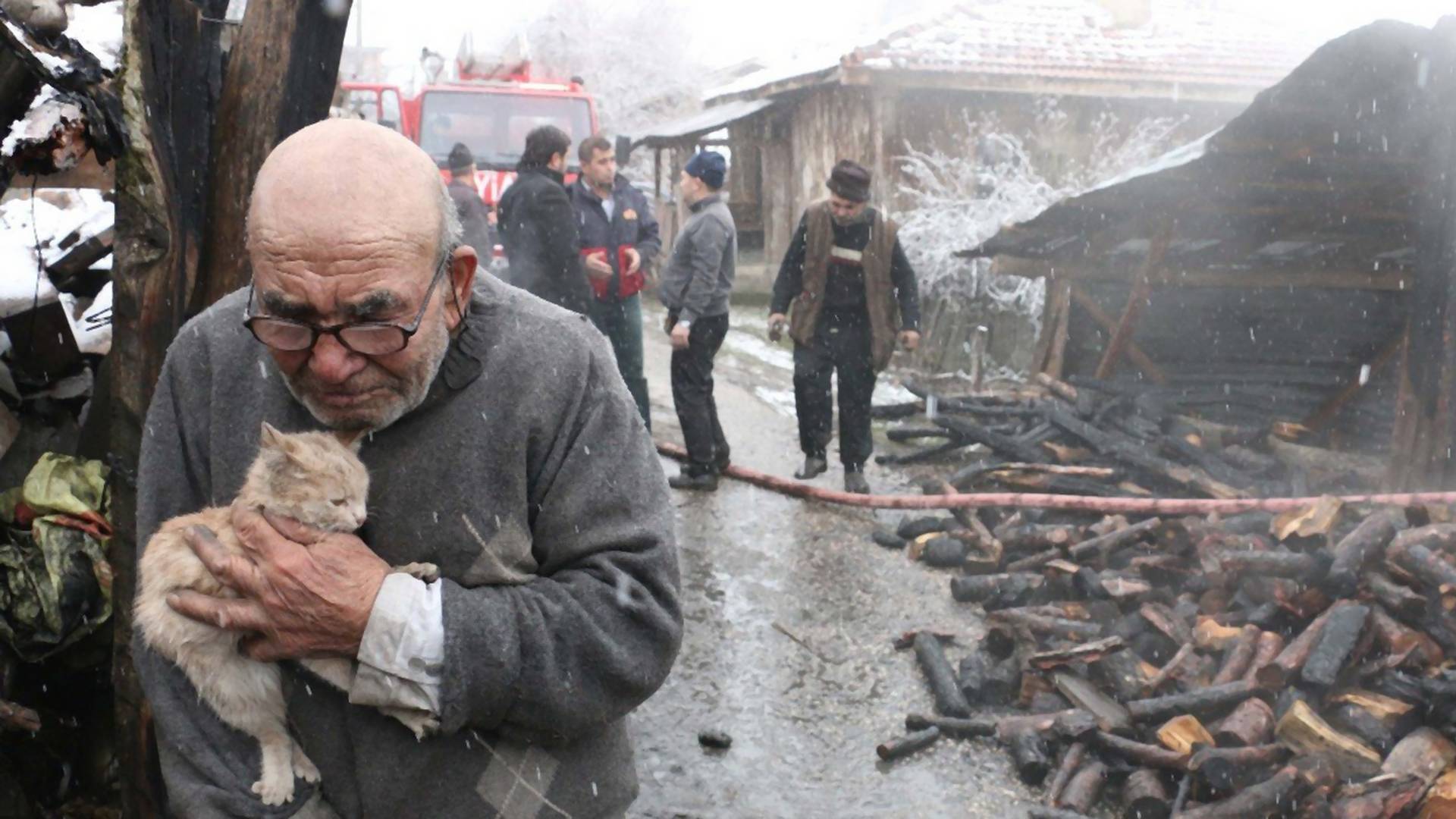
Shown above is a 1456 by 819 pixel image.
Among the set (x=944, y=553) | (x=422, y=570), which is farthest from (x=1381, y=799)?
(x=422, y=570)

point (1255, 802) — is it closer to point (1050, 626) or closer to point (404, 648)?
point (1050, 626)

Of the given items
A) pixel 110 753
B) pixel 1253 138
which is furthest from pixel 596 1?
pixel 110 753

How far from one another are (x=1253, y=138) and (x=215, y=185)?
679 cm

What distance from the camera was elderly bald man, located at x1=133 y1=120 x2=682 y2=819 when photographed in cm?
190

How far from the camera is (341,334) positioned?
1.91 m

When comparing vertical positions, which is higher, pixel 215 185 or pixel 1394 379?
pixel 215 185

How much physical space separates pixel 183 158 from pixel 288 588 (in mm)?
2040

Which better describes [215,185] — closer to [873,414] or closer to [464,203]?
[464,203]

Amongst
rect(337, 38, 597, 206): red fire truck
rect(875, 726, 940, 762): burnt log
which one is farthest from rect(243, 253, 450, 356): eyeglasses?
rect(337, 38, 597, 206): red fire truck

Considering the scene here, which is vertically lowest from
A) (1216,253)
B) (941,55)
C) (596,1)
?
(1216,253)

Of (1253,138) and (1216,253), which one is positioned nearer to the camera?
(1253,138)

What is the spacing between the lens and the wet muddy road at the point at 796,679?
4.86 meters

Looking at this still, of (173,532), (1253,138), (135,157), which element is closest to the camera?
(173,532)

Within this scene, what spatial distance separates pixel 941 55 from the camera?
768 inches
